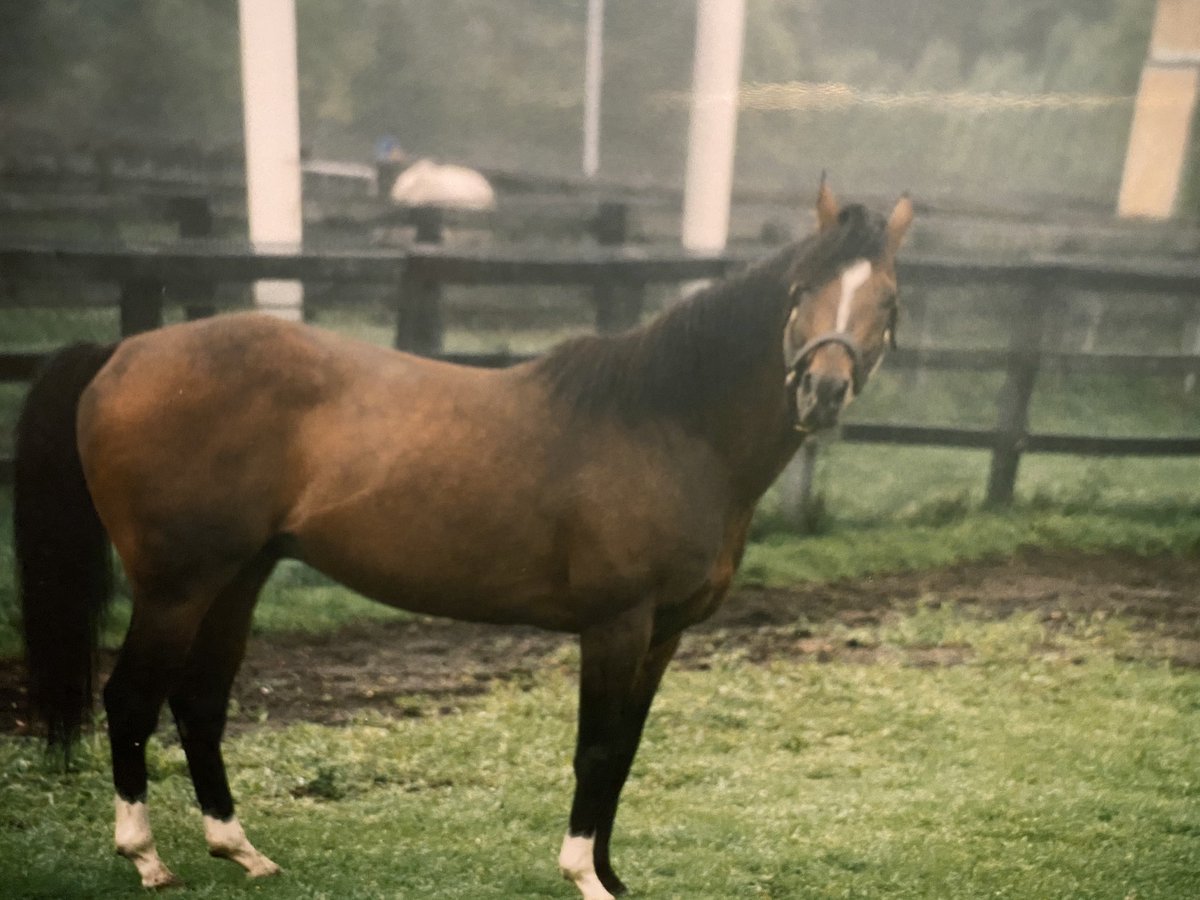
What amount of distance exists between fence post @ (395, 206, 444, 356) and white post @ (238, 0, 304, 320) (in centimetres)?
40

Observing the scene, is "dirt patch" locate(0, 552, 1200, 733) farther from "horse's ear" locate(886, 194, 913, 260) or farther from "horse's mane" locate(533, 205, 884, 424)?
"horse's ear" locate(886, 194, 913, 260)

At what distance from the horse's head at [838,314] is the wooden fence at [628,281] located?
A: 2003 mm

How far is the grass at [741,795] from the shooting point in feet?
8.13

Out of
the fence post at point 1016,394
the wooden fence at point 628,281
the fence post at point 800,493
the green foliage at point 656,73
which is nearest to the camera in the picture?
the wooden fence at point 628,281

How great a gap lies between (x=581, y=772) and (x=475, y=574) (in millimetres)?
505

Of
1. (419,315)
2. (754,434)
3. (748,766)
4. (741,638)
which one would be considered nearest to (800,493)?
(741,638)

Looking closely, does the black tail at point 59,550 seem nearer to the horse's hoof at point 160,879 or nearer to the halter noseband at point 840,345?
the horse's hoof at point 160,879

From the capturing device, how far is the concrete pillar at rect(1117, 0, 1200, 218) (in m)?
4.59

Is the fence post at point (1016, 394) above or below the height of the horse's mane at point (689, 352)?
below

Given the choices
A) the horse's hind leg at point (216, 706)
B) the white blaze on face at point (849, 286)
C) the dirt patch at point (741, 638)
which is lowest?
the dirt patch at point (741, 638)

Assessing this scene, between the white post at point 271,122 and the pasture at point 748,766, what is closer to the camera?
the pasture at point 748,766

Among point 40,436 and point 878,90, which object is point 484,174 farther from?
point 40,436

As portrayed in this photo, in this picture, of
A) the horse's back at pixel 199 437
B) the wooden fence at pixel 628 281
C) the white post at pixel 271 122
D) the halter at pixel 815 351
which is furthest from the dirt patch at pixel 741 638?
the halter at pixel 815 351

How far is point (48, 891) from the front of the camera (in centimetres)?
230
